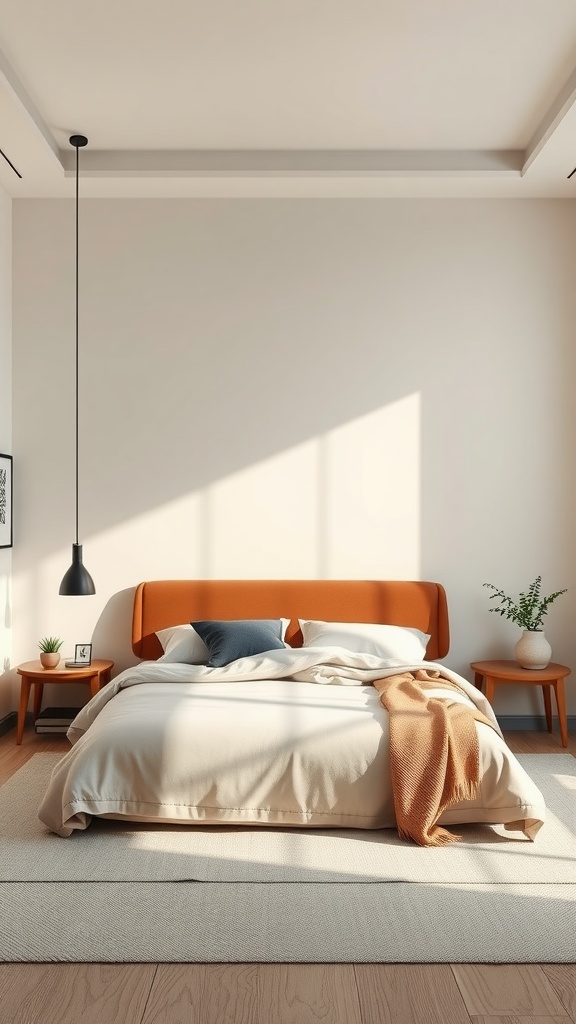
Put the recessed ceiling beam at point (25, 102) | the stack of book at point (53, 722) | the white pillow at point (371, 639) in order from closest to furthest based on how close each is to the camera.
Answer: the recessed ceiling beam at point (25, 102), the white pillow at point (371, 639), the stack of book at point (53, 722)

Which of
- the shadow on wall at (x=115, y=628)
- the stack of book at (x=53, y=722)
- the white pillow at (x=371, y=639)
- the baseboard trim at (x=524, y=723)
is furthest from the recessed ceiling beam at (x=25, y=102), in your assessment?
the baseboard trim at (x=524, y=723)

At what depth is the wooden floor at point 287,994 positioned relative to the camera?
214cm

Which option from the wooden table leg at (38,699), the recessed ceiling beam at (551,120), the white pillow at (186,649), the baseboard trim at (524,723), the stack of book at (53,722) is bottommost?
the baseboard trim at (524,723)

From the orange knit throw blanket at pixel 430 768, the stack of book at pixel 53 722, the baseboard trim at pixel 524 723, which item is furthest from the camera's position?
the baseboard trim at pixel 524 723

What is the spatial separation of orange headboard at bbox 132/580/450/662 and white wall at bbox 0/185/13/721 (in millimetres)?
725

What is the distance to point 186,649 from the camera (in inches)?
178

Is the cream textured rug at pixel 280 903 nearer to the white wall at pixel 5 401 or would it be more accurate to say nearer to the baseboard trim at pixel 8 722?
the baseboard trim at pixel 8 722

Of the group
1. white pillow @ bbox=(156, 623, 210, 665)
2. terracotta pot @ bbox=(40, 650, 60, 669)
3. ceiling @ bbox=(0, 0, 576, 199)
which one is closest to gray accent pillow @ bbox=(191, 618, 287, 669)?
white pillow @ bbox=(156, 623, 210, 665)

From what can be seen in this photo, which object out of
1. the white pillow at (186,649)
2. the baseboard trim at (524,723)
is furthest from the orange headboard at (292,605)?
the baseboard trim at (524,723)

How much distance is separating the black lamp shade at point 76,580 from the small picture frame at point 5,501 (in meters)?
0.66

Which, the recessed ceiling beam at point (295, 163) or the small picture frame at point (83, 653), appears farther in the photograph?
the small picture frame at point (83, 653)

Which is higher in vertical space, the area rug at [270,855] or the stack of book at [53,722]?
the stack of book at [53,722]

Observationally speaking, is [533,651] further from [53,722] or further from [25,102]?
[25,102]

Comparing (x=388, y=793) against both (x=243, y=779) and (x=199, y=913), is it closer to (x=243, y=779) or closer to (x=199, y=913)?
(x=243, y=779)
